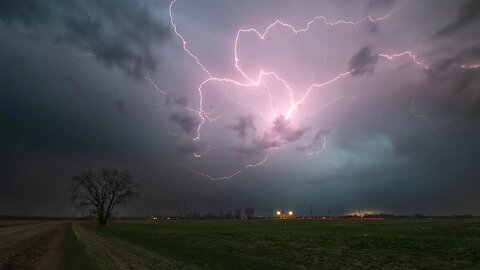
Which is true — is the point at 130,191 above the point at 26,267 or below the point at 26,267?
above

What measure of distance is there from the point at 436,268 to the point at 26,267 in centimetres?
1751

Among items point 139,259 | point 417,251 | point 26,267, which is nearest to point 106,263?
point 139,259

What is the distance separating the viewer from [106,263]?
637 inches

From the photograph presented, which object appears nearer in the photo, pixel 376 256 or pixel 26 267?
pixel 26 267

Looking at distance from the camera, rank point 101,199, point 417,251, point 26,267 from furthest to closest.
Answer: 1. point 101,199
2. point 417,251
3. point 26,267

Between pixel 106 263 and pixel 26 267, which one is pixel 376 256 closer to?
pixel 106 263

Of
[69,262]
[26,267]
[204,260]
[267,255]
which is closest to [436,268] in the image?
[267,255]

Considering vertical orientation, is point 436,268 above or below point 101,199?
→ below

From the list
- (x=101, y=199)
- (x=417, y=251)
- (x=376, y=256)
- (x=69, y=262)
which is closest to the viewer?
(x=69, y=262)

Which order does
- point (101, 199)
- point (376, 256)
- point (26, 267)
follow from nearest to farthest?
point (26, 267)
point (376, 256)
point (101, 199)

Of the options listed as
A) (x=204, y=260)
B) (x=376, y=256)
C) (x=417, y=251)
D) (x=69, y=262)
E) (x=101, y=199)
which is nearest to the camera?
(x=69, y=262)

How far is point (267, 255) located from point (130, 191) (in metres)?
60.5

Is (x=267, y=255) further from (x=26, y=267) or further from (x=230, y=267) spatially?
(x=26, y=267)

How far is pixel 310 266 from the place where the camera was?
642 inches
